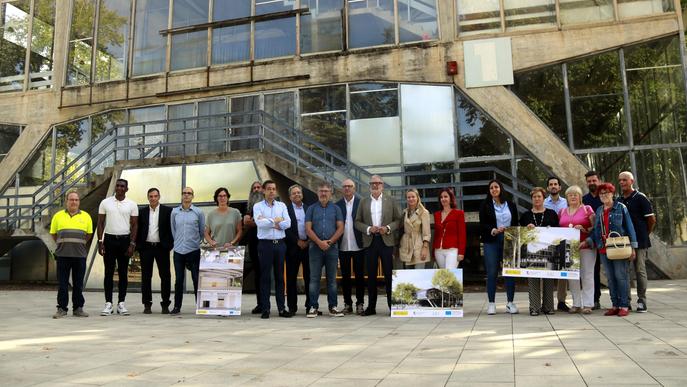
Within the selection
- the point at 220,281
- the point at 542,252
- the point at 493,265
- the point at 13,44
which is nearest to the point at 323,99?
the point at 220,281

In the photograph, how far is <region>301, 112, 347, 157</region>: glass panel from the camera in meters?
15.2

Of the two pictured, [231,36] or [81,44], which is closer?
[231,36]

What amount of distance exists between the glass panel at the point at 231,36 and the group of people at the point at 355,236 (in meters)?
9.09

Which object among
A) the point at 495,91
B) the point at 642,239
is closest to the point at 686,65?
the point at 495,91

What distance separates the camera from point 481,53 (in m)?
14.5

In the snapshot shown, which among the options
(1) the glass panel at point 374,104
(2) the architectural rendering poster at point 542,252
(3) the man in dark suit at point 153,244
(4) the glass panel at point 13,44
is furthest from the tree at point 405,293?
(4) the glass panel at point 13,44

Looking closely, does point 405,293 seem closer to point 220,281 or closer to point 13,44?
point 220,281

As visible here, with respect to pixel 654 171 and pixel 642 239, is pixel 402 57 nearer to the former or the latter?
pixel 654 171

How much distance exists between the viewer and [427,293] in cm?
721

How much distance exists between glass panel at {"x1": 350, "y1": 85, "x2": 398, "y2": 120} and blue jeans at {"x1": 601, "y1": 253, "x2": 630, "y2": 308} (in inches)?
344

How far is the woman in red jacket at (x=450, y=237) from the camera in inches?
289

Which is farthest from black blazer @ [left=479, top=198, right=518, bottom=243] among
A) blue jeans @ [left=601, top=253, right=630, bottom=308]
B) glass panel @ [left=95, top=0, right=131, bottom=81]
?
glass panel @ [left=95, top=0, right=131, bottom=81]

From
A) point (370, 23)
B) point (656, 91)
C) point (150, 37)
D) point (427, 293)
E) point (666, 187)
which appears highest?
point (150, 37)

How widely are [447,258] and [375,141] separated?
7953mm
